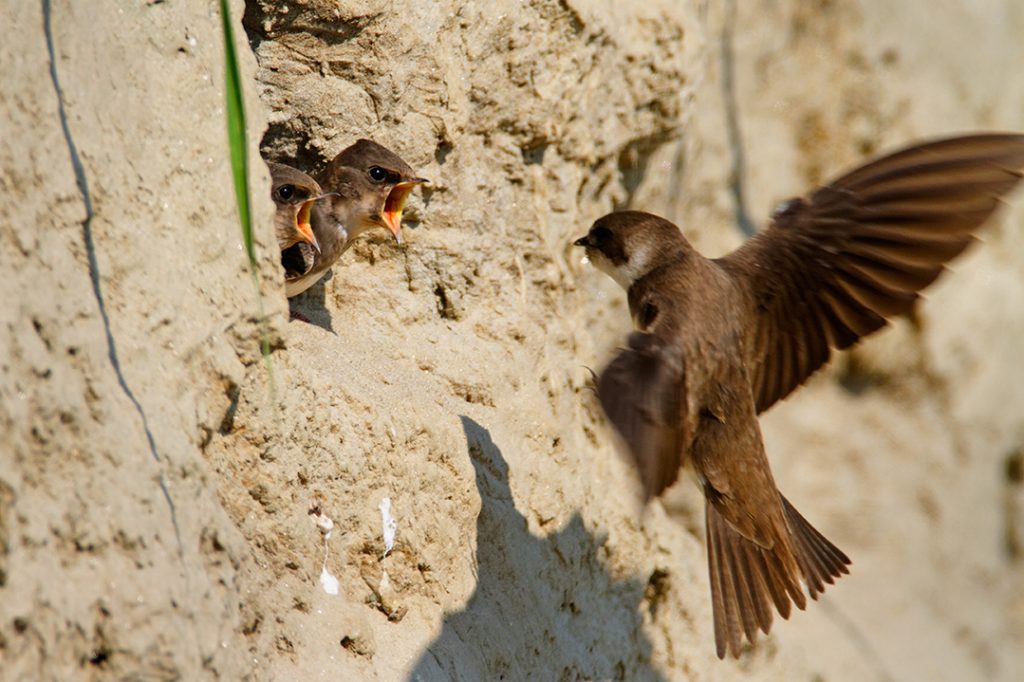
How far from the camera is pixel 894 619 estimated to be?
6016mm

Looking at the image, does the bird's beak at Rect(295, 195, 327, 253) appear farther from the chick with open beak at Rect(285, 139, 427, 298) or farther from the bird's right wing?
the bird's right wing

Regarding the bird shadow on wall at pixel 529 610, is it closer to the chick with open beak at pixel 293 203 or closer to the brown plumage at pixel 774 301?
the brown plumage at pixel 774 301

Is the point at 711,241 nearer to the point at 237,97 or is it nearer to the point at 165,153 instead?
the point at 165,153

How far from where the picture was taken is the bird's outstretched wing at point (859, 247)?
142 inches

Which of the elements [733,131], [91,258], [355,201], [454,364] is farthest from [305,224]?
[733,131]

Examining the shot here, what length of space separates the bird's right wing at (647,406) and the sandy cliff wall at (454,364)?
0.53 m

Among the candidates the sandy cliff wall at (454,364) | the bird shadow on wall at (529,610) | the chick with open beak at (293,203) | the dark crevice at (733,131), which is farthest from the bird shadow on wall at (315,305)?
the dark crevice at (733,131)

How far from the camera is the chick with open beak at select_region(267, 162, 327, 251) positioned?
3400 mm

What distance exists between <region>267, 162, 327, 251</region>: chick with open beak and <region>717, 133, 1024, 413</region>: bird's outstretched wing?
1202 millimetres

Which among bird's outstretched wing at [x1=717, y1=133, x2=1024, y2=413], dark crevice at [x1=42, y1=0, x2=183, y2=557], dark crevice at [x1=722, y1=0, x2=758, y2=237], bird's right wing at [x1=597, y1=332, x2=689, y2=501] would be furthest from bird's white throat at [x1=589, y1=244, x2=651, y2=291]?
dark crevice at [x1=42, y1=0, x2=183, y2=557]

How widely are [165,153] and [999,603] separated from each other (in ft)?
16.0

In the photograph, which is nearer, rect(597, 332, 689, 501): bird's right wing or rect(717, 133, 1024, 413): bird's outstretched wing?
rect(597, 332, 689, 501): bird's right wing

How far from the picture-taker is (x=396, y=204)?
3.65 m

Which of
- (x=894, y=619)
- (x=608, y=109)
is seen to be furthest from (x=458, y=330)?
(x=894, y=619)
